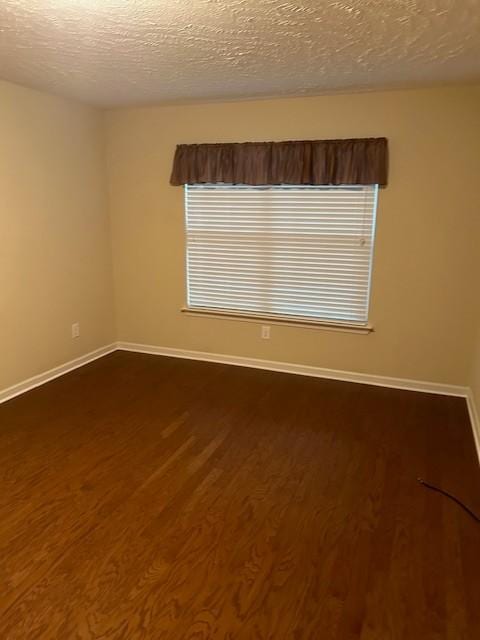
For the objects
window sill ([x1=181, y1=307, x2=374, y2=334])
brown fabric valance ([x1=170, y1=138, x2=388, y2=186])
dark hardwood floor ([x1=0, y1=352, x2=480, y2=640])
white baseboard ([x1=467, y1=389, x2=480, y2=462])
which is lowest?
dark hardwood floor ([x1=0, y1=352, x2=480, y2=640])

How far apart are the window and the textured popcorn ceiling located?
33.9 inches

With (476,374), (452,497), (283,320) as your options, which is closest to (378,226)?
(283,320)

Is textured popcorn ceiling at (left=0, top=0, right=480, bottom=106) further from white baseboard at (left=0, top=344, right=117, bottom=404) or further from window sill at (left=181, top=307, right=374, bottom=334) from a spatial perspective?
white baseboard at (left=0, top=344, right=117, bottom=404)


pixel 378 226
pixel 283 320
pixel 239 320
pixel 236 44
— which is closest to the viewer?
pixel 236 44


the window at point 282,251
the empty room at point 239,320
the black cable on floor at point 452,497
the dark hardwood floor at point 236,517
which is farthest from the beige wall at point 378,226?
the black cable on floor at point 452,497

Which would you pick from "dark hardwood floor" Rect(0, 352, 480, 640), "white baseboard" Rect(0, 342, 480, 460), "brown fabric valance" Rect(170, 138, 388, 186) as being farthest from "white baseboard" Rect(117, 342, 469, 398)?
"brown fabric valance" Rect(170, 138, 388, 186)

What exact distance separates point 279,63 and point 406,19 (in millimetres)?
859

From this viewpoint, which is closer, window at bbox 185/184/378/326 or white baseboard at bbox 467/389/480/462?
white baseboard at bbox 467/389/480/462

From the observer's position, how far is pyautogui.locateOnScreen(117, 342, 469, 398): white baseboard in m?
3.68

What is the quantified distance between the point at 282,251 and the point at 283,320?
629 mm

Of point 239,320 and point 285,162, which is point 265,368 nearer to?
point 239,320

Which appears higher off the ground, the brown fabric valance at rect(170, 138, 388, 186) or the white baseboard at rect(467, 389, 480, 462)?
the brown fabric valance at rect(170, 138, 388, 186)

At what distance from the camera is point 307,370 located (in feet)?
13.3

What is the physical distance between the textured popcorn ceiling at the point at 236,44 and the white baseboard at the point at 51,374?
7.54 feet
